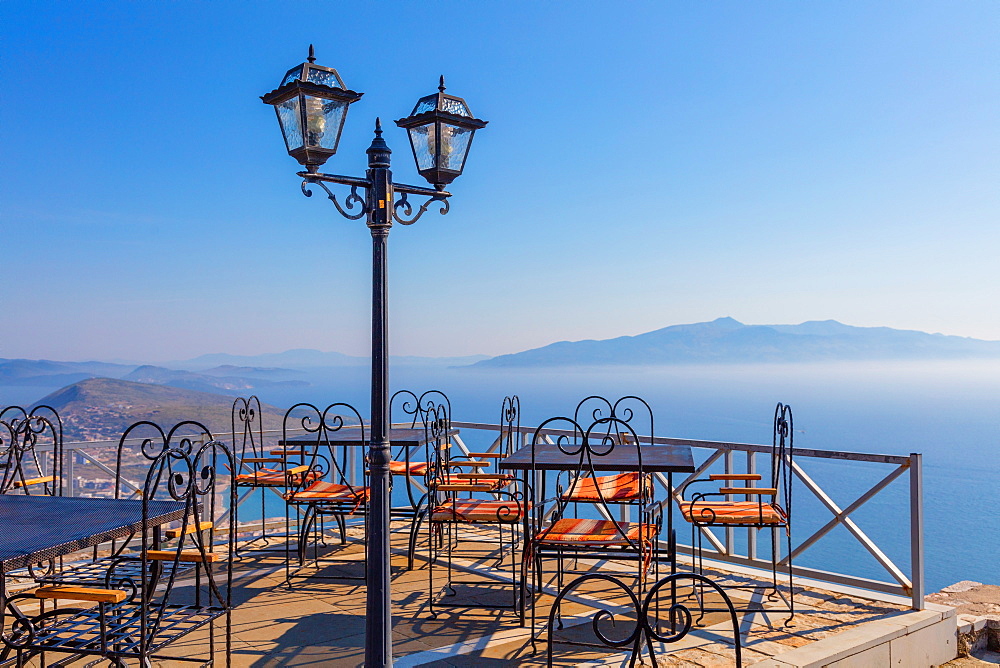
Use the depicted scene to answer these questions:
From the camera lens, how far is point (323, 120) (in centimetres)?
308

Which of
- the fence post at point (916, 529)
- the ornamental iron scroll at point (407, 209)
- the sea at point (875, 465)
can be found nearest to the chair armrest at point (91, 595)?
the ornamental iron scroll at point (407, 209)

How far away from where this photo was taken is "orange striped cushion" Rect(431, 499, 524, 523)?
4102mm

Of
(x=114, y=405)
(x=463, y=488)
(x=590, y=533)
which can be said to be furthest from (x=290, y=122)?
(x=114, y=405)

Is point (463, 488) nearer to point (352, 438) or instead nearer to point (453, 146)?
point (352, 438)

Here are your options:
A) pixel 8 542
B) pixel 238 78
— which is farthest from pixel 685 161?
pixel 8 542

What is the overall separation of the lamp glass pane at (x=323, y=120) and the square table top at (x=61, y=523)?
4.84 ft

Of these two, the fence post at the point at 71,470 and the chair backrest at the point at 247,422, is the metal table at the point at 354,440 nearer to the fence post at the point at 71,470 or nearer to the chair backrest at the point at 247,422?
the chair backrest at the point at 247,422

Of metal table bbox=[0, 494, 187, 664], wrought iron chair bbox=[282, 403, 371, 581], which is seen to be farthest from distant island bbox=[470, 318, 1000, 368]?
metal table bbox=[0, 494, 187, 664]

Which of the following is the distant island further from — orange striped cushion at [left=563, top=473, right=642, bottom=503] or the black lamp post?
the black lamp post

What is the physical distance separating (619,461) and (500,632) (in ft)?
3.35

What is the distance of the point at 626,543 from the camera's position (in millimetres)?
3420

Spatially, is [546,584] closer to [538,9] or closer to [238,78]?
[538,9]

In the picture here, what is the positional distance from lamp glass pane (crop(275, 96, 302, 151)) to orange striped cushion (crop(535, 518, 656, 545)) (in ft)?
6.58

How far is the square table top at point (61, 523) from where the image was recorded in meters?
2.25
